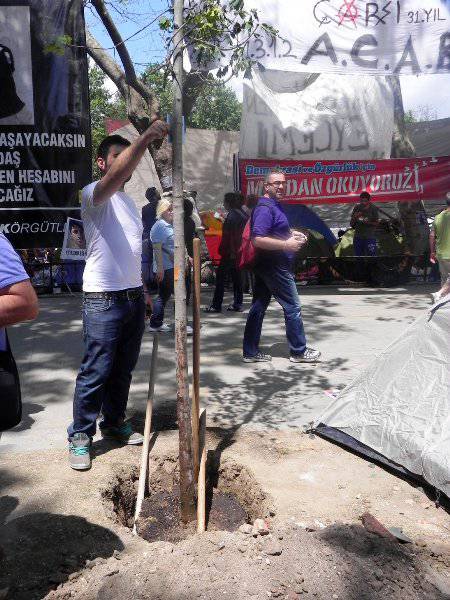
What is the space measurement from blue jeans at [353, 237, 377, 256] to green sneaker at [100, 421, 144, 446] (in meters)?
9.08

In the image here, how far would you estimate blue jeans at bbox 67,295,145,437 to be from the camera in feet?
12.1

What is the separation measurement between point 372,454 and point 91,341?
194cm

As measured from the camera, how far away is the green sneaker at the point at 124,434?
414 cm

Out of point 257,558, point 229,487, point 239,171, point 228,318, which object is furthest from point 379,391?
point 239,171

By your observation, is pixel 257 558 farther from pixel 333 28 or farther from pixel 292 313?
pixel 333 28

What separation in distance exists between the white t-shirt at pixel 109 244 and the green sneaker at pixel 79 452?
3.06 ft

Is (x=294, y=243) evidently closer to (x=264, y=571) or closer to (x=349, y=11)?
(x=264, y=571)

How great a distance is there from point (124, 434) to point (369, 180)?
29.8 ft

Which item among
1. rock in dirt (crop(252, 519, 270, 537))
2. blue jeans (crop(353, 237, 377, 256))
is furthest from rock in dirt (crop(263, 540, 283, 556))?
blue jeans (crop(353, 237, 377, 256))

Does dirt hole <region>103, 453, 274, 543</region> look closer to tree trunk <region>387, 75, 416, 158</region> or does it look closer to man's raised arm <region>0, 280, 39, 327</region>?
man's raised arm <region>0, 280, 39, 327</region>

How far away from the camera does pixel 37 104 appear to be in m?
7.46

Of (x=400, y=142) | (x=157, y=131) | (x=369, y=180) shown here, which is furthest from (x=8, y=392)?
(x=400, y=142)

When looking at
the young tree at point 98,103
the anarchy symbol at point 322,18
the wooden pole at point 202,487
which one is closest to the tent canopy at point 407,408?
the wooden pole at point 202,487

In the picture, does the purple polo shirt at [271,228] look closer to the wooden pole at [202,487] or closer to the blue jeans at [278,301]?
the blue jeans at [278,301]
